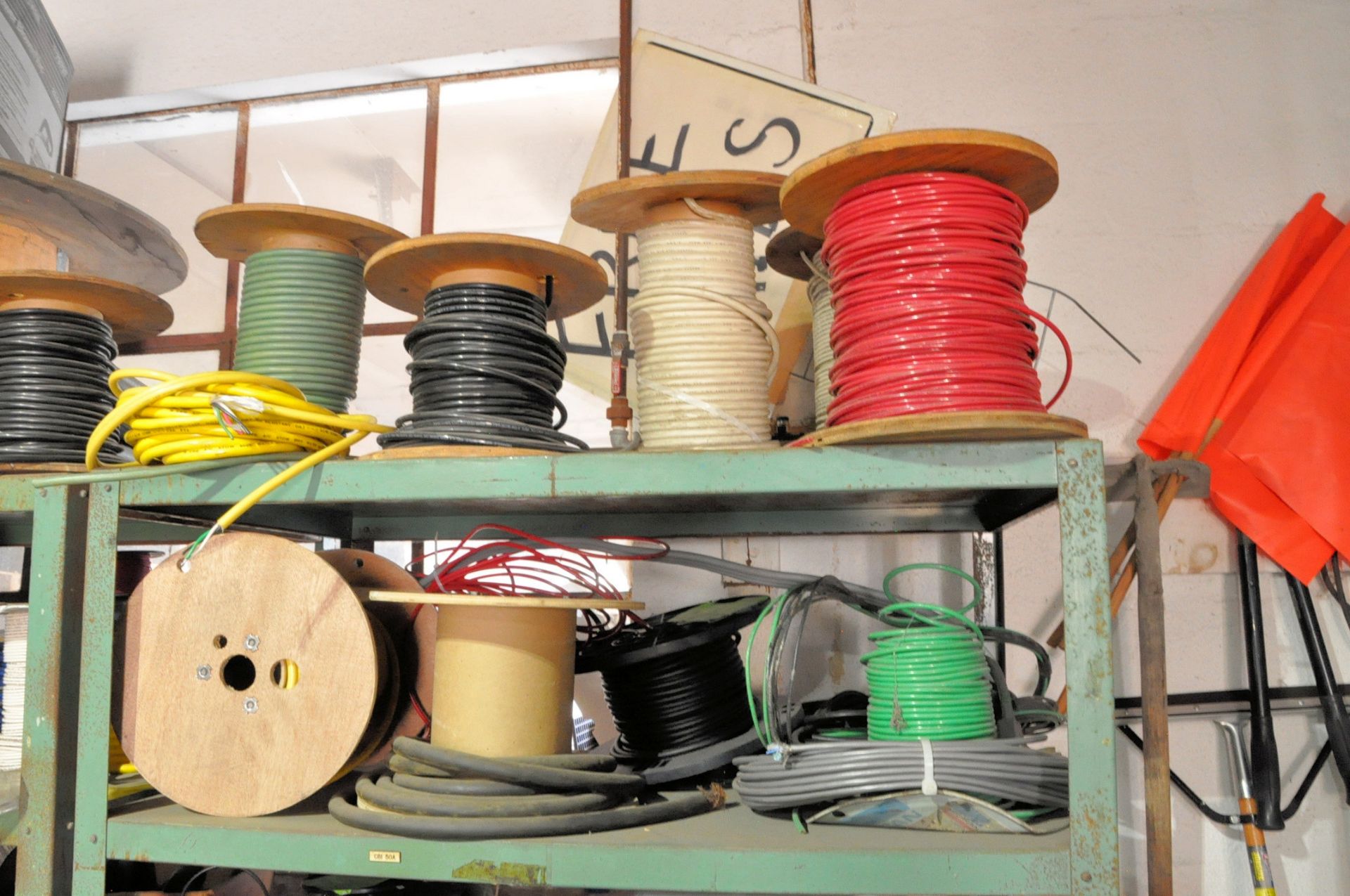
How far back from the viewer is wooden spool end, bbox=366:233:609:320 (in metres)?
1.38

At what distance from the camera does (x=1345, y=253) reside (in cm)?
194

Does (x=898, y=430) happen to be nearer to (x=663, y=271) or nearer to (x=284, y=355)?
(x=663, y=271)

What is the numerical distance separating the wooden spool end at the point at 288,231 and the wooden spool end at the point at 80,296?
0.52ft

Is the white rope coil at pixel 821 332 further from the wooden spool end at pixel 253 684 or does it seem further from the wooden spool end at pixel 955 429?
the wooden spool end at pixel 253 684

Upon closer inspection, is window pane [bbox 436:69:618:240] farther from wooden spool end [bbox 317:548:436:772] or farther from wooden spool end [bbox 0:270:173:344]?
wooden spool end [bbox 317:548:436:772]

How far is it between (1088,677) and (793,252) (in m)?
0.86

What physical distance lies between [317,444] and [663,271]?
60 centimetres

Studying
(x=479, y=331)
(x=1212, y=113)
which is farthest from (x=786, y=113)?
(x=479, y=331)

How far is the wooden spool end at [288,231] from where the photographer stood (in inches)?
63.9

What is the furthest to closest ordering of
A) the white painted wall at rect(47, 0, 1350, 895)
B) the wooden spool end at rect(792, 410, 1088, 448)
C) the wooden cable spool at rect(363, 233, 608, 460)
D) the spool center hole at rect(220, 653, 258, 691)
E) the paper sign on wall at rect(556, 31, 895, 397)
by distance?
the paper sign on wall at rect(556, 31, 895, 397)
the white painted wall at rect(47, 0, 1350, 895)
the spool center hole at rect(220, 653, 258, 691)
the wooden cable spool at rect(363, 233, 608, 460)
the wooden spool end at rect(792, 410, 1088, 448)

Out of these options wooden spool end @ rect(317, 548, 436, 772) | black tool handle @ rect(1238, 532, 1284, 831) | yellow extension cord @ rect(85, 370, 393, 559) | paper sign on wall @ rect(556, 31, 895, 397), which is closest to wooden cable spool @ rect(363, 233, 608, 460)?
yellow extension cord @ rect(85, 370, 393, 559)

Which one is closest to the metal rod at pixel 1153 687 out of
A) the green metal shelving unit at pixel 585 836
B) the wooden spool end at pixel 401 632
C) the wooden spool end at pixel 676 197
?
the green metal shelving unit at pixel 585 836

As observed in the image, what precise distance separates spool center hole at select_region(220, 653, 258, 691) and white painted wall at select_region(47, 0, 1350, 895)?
34.7 inches

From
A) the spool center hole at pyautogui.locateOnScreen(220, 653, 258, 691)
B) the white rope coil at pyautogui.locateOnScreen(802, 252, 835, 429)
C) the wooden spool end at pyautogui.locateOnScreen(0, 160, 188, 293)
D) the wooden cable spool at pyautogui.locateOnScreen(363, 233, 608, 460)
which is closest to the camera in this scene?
the wooden cable spool at pyautogui.locateOnScreen(363, 233, 608, 460)
